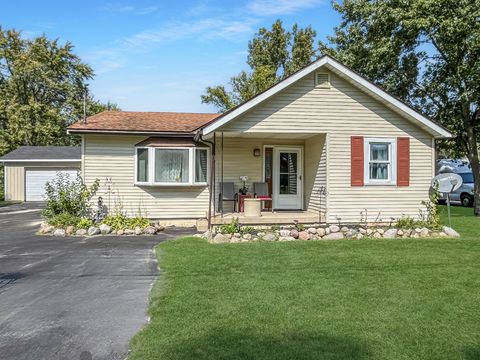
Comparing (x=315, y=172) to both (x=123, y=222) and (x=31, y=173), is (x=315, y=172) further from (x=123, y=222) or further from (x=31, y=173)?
(x=31, y=173)

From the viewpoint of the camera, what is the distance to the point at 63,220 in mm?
11914

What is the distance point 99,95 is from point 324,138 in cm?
3588

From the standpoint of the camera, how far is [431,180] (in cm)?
1230

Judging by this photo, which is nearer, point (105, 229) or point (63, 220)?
point (105, 229)

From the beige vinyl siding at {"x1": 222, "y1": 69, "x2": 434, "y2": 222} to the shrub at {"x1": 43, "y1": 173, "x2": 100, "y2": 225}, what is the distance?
475 cm

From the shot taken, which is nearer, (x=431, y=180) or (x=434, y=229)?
(x=434, y=229)

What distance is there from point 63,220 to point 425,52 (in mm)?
Answer: 16322

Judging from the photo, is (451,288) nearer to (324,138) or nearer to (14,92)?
(324,138)

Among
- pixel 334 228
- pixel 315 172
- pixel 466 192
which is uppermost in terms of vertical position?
pixel 315 172

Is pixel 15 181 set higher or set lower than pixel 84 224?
higher

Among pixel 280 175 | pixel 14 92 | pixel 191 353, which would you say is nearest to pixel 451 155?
pixel 280 175

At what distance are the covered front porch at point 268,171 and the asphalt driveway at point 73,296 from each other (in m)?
3.57

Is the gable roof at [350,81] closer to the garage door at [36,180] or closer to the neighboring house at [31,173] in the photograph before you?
Answer: the neighboring house at [31,173]

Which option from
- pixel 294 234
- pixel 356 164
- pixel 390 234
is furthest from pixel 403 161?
pixel 294 234
